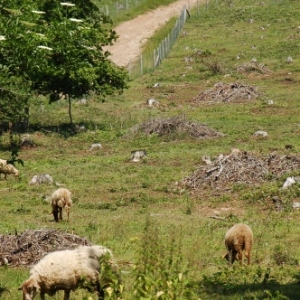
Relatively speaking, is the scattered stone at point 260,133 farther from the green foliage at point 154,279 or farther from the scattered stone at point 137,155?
the green foliage at point 154,279

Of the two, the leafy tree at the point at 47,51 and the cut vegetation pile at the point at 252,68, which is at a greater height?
the leafy tree at the point at 47,51

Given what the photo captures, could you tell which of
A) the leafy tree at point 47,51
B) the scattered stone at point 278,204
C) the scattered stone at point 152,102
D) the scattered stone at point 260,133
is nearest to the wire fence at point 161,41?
the scattered stone at point 152,102

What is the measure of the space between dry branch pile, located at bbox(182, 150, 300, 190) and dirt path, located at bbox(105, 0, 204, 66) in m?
26.1

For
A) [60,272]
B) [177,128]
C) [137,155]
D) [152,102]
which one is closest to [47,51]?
[60,272]

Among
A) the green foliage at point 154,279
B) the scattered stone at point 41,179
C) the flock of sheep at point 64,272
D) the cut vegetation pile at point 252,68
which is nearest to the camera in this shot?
the green foliage at point 154,279

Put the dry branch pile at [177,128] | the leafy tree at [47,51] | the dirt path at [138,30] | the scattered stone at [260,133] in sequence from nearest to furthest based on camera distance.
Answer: the leafy tree at [47,51] → the scattered stone at [260,133] → the dry branch pile at [177,128] → the dirt path at [138,30]

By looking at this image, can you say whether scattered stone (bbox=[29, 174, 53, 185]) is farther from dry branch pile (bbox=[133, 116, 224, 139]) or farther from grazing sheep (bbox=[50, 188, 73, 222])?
dry branch pile (bbox=[133, 116, 224, 139])

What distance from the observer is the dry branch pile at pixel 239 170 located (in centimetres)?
2317

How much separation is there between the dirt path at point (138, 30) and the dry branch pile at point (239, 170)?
85.6 ft

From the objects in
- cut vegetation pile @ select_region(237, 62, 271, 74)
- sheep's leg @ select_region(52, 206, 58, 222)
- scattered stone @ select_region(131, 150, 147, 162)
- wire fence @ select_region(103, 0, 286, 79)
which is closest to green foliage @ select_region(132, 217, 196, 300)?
sheep's leg @ select_region(52, 206, 58, 222)

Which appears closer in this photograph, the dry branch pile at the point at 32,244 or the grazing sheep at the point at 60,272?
the grazing sheep at the point at 60,272

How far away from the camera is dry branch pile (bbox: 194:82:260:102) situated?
37.8 m

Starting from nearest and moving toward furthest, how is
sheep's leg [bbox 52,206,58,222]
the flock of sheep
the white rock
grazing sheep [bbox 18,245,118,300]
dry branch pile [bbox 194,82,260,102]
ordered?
1. the flock of sheep
2. grazing sheep [bbox 18,245,118,300]
3. sheep's leg [bbox 52,206,58,222]
4. the white rock
5. dry branch pile [bbox 194,82,260,102]

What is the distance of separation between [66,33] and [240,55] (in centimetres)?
3440
